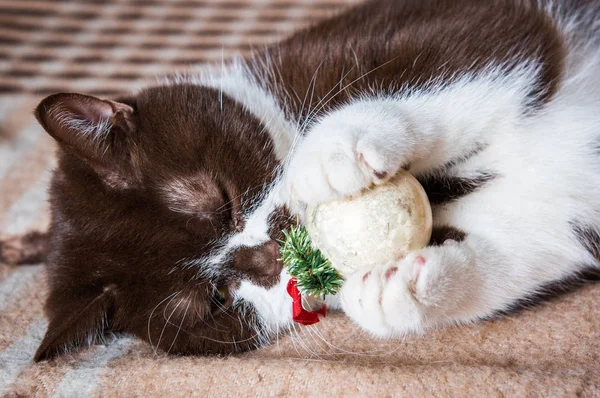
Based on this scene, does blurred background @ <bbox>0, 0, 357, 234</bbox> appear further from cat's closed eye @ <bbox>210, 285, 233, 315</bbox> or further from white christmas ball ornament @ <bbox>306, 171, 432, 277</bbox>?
white christmas ball ornament @ <bbox>306, 171, 432, 277</bbox>

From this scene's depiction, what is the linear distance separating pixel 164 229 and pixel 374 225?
45 centimetres

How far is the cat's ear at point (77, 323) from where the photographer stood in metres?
1.30

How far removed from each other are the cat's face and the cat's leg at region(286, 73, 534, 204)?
129 millimetres

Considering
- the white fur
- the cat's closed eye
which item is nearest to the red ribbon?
the white fur

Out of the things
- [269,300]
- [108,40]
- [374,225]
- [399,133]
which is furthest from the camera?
[108,40]

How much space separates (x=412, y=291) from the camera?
44.3 inches

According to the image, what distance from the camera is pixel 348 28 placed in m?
1.57

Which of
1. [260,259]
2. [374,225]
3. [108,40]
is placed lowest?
[108,40]

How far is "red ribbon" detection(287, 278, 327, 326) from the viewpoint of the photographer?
126cm

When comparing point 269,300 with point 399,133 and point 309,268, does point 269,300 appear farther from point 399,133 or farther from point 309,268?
point 399,133

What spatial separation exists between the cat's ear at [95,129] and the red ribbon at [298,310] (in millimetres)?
425

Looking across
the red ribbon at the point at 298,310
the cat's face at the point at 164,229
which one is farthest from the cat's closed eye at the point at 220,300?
the red ribbon at the point at 298,310

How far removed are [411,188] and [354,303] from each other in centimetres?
23

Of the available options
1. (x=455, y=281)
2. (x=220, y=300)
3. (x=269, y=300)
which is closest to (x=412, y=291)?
(x=455, y=281)
